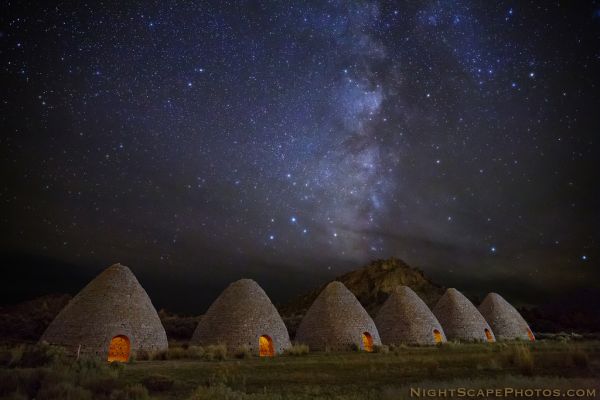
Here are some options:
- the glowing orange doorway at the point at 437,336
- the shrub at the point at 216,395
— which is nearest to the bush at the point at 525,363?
the shrub at the point at 216,395

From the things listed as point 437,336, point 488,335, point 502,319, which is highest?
point 502,319

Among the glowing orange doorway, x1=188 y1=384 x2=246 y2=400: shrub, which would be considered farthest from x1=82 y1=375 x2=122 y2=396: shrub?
the glowing orange doorway

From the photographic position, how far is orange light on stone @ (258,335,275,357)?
17.4 meters

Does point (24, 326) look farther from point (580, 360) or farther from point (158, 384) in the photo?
point (580, 360)

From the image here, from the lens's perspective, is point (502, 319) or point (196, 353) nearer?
point (196, 353)

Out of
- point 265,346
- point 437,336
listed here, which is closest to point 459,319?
point 437,336

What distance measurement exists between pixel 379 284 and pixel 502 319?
1882 inches

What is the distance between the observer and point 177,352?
1483 centimetres

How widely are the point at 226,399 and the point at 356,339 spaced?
49.8 ft

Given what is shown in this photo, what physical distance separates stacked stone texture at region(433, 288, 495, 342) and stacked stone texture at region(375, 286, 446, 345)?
8.15 ft

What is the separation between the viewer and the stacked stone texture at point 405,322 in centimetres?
2273

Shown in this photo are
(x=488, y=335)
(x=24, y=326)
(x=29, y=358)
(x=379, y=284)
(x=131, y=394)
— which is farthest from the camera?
(x=379, y=284)

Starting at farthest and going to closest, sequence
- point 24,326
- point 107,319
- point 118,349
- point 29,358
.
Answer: point 24,326 → point 118,349 → point 107,319 → point 29,358

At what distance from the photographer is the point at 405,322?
23.4m
